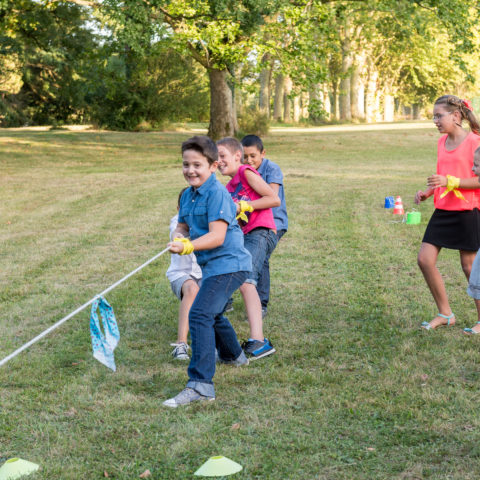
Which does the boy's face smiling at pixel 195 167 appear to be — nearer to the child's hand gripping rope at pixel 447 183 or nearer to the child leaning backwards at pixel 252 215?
the child leaning backwards at pixel 252 215

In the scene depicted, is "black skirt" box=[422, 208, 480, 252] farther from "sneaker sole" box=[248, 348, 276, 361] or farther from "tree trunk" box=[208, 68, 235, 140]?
"tree trunk" box=[208, 68, 235, 140]

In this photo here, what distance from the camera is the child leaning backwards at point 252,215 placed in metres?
4.75

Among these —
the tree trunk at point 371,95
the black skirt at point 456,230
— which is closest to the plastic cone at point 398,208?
the black skirt at point 456,230

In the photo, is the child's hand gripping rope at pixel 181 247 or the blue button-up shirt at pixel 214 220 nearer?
→ the child's hand gripping rope at pixel 181 247

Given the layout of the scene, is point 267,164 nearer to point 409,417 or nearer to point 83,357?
point 83,357

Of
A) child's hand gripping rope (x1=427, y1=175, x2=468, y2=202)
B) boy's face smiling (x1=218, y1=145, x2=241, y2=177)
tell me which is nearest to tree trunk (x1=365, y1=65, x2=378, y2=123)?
child's hand gripping rope (x1=427, y1=175, x2=468, y2=202)

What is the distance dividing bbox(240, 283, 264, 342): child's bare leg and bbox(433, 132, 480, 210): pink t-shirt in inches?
63.2

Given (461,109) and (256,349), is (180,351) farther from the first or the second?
(461,109)

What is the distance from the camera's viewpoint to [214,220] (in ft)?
13.0

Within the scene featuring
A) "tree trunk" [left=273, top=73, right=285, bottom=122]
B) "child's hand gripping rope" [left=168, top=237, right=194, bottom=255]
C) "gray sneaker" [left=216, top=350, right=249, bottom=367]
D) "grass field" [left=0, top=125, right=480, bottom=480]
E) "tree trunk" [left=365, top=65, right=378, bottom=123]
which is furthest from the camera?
"tree trunk" [left=365, top=65, right=378, bottom=123]

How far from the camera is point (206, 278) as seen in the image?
408 centimetres

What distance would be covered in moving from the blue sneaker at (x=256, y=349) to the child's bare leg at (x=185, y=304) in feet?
1.51

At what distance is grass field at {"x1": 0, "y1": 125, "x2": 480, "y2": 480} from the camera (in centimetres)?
333

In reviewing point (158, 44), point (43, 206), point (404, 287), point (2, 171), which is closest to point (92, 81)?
point (158, 44)
